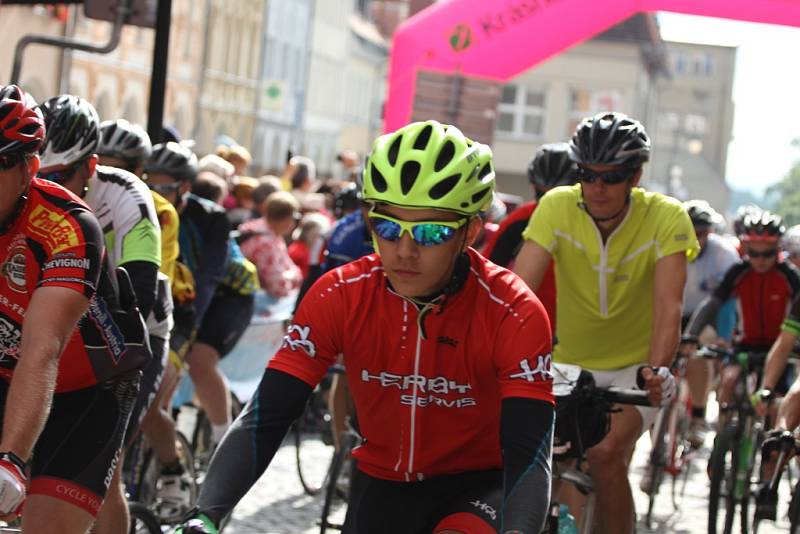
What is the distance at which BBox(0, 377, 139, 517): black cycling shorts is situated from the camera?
15.4ft

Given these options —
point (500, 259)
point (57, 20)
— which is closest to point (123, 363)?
point (500, 259)

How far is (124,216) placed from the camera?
5.77m

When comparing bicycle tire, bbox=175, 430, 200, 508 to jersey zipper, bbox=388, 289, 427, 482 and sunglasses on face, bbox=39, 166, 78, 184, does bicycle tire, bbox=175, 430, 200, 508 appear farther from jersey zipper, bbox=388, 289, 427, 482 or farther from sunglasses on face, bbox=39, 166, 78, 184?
jersey zipper, bbox=388, 289, 427, 482

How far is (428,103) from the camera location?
1548cm

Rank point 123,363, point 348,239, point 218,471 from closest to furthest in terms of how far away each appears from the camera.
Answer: point 218,471 → point 123,363 → point 348,239

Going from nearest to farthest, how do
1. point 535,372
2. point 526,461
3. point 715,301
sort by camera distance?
point 526,461, point 535,372, point 715,301

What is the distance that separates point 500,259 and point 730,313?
6.17 metres

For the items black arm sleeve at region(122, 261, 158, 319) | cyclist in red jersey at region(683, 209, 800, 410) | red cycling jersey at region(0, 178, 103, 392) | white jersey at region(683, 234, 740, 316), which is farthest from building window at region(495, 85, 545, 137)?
red cycling jersey at region(0, 178, 103, 392)

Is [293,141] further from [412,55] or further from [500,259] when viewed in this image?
[500,259]

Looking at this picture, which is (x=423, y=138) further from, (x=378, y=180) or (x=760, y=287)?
(x=760, y=287)

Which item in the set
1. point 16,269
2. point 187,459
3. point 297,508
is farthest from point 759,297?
point 16,269

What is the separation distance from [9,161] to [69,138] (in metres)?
1.48

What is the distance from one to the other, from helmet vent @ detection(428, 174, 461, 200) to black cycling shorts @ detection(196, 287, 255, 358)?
→ 5.47 metres

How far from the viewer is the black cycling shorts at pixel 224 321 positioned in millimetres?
9484
